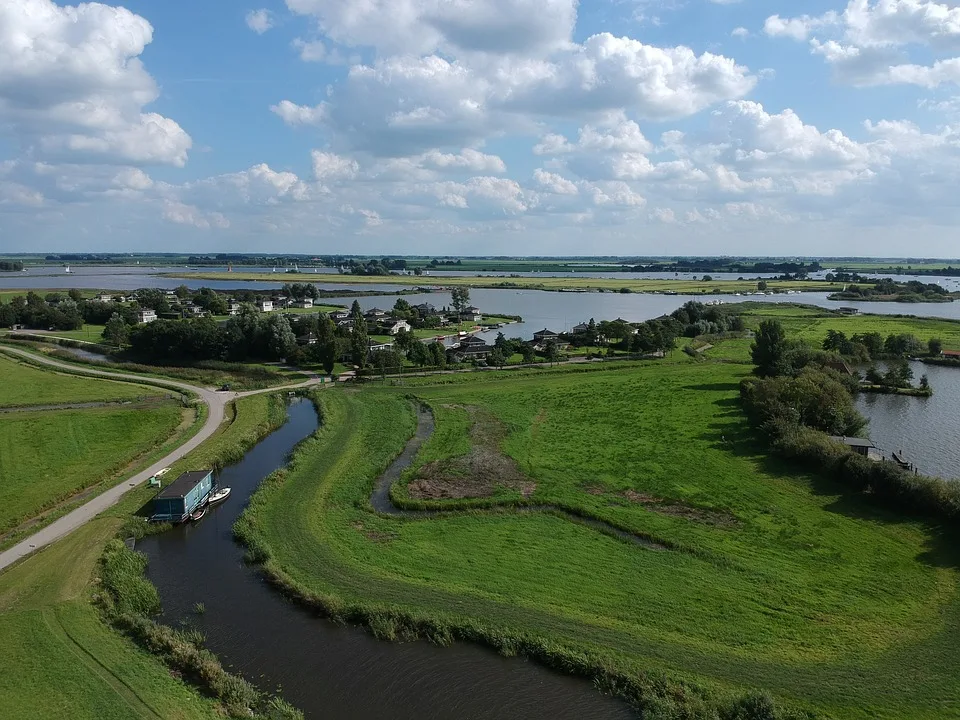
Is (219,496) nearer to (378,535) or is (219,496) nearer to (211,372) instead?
(378,535)

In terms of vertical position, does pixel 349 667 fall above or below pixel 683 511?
below

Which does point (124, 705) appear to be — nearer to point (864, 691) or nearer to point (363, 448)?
point (864, 691)

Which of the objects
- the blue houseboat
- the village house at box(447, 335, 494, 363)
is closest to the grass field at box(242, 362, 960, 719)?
the blue houseboat

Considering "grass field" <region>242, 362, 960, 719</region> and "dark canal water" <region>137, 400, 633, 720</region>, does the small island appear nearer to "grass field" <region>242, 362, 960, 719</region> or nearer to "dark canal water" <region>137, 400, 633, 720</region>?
"grass field" <region>242, 362, 960, 719</region>

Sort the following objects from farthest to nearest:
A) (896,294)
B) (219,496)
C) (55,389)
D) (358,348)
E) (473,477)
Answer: (896,294), (358,348), (55,389), (473,477), (219,496)

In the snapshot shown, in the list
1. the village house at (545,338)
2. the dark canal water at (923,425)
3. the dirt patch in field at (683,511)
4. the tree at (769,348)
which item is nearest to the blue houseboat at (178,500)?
the dirt patch in field at (683,511)

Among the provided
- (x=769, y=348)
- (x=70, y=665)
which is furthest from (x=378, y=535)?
(x=769, y=348)

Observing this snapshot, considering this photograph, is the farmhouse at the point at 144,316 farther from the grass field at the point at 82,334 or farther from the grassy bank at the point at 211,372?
the grassy bank at the point at 211,372

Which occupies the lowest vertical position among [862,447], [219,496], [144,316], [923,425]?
[219,496]
